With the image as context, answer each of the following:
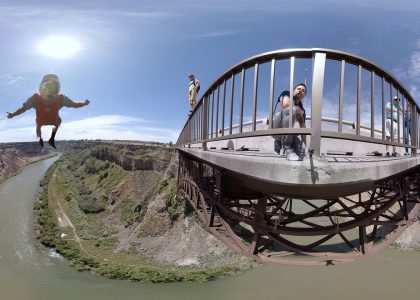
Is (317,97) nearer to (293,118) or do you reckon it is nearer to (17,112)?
(293,118)

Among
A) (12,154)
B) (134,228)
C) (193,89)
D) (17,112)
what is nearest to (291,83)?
(17,112)

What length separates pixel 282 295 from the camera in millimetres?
20156

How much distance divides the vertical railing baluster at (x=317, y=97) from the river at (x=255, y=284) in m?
18.7

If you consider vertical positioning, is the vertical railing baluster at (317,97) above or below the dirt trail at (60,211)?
above

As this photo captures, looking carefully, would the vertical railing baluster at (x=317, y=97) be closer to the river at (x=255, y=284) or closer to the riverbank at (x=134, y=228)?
the river at (x=255, y=284)

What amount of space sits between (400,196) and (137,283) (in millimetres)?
20770

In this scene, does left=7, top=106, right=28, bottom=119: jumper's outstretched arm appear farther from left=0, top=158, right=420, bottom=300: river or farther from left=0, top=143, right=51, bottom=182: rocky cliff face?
left=0, top=143, right=51, bottom=182: rocky cliff face

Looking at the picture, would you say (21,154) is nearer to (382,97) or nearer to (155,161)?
(155,161)

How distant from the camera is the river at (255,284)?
20.2 metres

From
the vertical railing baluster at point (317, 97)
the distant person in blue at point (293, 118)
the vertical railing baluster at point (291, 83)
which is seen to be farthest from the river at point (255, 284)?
the vertical railing baluster at point (291, 83)

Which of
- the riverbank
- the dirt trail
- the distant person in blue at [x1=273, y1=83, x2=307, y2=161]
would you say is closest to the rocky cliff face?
the dirt trail

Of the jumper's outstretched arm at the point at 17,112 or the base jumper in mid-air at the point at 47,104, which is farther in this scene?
the jumper's outstretched arm at the point at 17,112

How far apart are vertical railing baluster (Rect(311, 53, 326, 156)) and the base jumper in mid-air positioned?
3039 mm

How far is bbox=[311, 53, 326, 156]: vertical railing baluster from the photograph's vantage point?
4.04 metres
